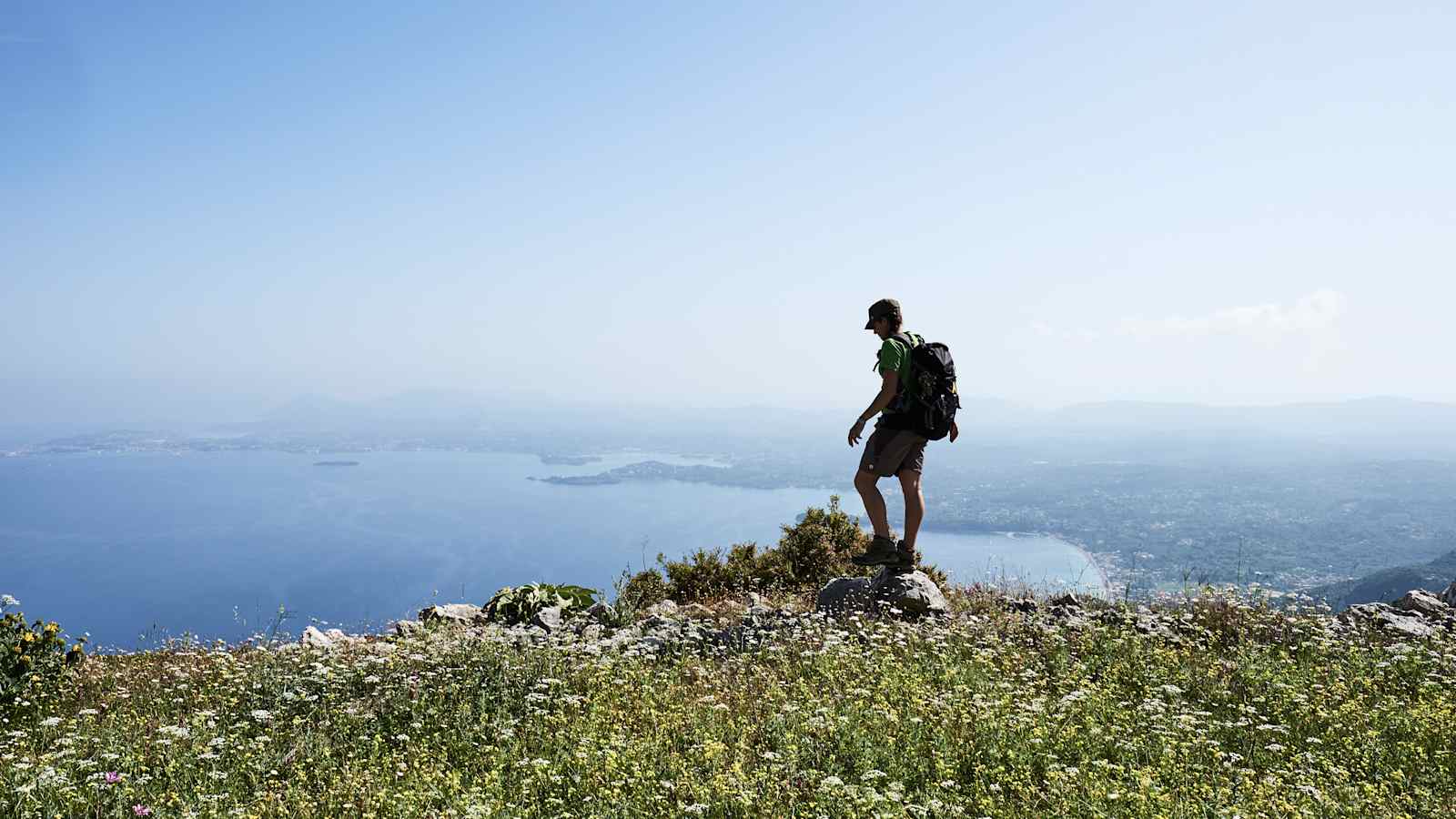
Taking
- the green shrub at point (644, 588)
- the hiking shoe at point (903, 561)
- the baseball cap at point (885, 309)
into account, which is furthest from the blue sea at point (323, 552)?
the baseball cap at point (885, 309)

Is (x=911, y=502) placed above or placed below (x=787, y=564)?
above

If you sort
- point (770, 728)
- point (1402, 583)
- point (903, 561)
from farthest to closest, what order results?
1. point (1402, 583)
2. point (903, 561)
3. point (770, 728)

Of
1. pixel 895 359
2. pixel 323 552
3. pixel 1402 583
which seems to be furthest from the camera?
pixel 323 552

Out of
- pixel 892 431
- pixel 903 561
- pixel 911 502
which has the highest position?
pixel 892 431

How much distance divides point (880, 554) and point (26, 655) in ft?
26.3

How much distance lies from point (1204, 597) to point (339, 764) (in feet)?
28.6

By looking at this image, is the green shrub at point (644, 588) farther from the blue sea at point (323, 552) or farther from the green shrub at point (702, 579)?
the blue sea at point (323, 552)

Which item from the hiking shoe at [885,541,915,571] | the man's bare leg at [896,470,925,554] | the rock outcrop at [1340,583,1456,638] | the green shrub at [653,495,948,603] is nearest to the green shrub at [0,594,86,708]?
the green shrub at [653,495,948,603]

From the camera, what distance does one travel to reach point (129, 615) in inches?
4058

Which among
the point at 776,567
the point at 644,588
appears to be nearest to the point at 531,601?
the point at 644,588

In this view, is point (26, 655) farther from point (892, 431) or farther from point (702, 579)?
point (892, 431)

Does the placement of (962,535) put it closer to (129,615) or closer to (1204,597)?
(1204,597)

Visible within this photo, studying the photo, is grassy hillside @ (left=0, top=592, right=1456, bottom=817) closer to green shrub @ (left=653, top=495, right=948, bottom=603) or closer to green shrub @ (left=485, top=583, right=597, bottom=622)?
green shrub @ (left=485, top=583, right=597, bottom=622)

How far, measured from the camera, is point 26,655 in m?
5.70
